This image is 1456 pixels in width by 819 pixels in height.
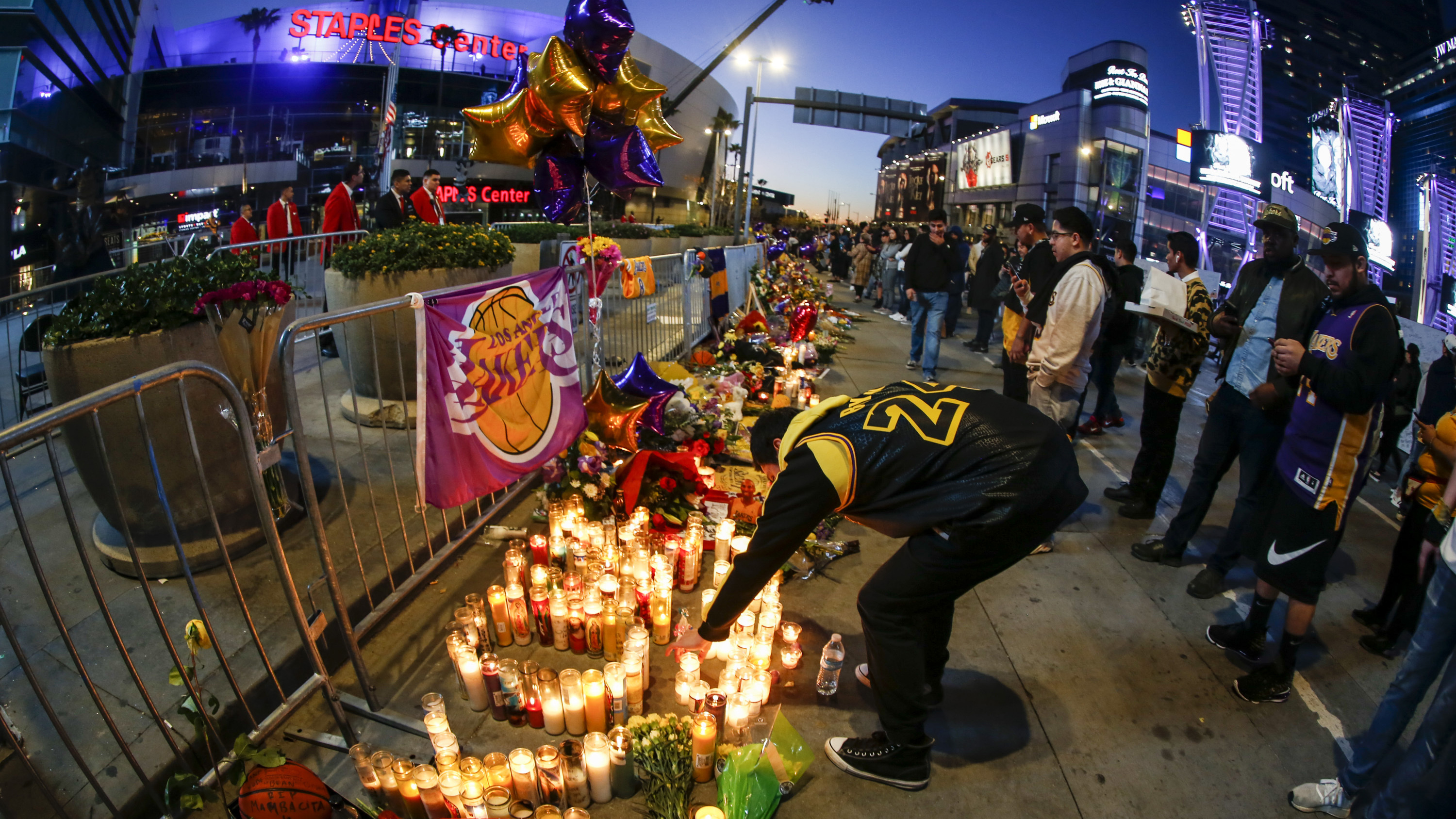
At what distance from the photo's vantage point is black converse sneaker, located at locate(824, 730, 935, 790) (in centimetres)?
244

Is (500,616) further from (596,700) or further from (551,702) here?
(596,700)

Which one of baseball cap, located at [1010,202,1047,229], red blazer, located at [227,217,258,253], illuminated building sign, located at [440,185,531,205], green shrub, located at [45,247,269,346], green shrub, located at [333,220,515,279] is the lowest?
green shrub, located at [45,247,269,346]

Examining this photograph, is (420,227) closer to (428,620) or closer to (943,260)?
(428,620)

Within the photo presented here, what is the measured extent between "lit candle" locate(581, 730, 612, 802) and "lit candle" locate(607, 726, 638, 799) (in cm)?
2

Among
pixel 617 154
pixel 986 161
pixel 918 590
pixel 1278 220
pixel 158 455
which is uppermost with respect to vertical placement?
pixel 986 161

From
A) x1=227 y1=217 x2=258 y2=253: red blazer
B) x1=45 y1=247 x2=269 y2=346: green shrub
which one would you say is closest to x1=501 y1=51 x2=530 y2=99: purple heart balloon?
x1=45 y1=247 x2=269 y2=346: green shrub

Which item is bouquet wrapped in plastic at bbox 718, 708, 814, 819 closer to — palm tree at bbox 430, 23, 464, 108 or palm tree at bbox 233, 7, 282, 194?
palm tree at bbox 430, 23, 464, 108

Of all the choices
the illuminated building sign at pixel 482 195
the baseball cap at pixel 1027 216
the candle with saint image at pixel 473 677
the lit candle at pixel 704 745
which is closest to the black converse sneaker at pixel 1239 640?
the lit candle at pixel 704 745

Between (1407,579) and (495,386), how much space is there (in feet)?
→ 16.8

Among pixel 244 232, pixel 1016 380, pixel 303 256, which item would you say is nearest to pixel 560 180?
pixel 1016 380

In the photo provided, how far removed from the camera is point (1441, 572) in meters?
2.03

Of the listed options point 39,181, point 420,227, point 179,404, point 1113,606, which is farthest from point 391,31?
point 1113,606

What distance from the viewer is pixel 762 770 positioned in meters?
2.22

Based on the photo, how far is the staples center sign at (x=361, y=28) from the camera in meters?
38.0
